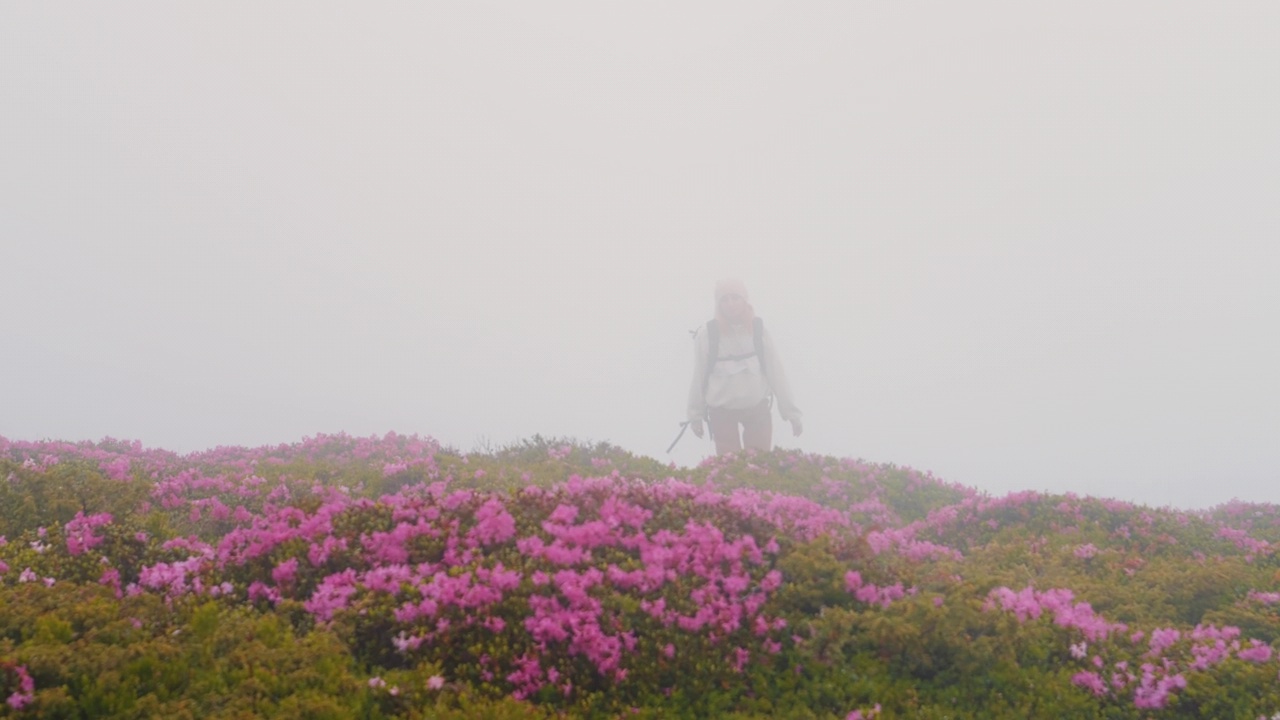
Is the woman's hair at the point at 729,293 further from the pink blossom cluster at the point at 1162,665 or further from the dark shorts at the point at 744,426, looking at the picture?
the pink blossom cluster at the point at 1162,665

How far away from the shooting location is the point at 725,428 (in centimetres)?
2061

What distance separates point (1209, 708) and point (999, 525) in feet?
24.3

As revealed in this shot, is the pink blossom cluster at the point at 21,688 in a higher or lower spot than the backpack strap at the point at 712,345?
lower

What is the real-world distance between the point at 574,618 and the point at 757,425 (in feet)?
47.8

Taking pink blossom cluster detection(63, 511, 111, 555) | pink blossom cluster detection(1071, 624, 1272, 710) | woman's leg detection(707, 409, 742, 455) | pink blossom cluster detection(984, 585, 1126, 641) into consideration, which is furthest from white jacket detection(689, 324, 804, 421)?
pink blossom cluster detection(63, 511, 111, 555)

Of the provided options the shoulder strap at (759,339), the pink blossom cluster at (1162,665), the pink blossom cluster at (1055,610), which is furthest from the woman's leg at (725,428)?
the pink blossom cluster at (1162,665)

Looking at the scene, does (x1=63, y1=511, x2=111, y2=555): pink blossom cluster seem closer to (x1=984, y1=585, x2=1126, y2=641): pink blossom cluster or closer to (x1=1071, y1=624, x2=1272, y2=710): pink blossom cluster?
(x1=984, y1=585, x2=1126, y2=641): pink blossom cluster

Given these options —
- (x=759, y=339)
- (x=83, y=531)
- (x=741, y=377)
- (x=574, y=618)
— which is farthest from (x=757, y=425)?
(x=83, y=531)

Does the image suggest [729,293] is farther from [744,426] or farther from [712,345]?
[744,426]

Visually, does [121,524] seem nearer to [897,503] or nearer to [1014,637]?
[1014,637]

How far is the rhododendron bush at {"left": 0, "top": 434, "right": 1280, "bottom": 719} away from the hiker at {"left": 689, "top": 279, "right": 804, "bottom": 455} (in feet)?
33.9

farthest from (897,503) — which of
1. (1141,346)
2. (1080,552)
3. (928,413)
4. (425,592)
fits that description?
(1141,346)

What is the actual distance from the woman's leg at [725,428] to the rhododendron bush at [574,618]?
10809 mm

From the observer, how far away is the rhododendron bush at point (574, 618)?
529 centimetres
